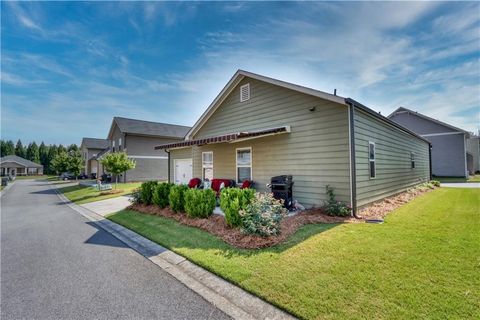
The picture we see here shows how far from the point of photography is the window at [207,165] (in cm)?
1222

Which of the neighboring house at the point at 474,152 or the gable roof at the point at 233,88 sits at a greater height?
the gable roof at the point at 233,88

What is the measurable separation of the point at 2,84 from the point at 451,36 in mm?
21166

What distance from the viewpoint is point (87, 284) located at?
366cm

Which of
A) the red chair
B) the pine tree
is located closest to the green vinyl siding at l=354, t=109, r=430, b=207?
the red chair

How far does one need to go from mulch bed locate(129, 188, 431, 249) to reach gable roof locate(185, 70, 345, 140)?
3667 millimetres

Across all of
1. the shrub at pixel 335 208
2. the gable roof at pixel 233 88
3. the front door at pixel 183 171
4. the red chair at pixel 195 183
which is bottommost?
the shrub at pixel 335 208

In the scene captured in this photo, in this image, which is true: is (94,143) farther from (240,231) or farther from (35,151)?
(35,151)

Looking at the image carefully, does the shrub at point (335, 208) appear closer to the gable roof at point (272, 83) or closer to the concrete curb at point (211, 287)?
the gable roof at point (272, 83)

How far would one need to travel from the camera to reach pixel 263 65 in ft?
35.8

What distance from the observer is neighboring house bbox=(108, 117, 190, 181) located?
25.9 m

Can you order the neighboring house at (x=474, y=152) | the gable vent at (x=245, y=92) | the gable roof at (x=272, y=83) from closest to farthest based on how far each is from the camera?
1. the gable roof at (x=272, y=83)
2. the gable vent at (x=245, y=92)
3. the neighboring house at (x=474, y=152)

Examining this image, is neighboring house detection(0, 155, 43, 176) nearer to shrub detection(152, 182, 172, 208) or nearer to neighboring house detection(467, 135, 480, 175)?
shrub detection(152, 182, 172, 208)

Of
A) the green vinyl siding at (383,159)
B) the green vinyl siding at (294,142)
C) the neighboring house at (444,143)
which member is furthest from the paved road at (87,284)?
the neighboring house at (444,143)

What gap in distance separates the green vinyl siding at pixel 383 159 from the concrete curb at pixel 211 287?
18.4 ft
